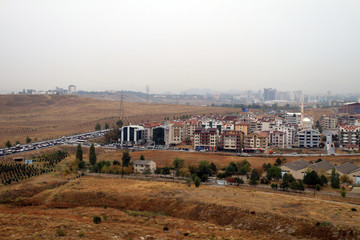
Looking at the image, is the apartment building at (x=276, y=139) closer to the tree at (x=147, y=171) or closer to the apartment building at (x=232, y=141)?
the apartment building at (x=232, y=141)

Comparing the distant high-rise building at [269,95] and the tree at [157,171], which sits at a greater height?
the distant high-rise building at [269,95]

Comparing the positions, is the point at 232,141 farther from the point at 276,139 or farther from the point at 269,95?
the point at 269,95

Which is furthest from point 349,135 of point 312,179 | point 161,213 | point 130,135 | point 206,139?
point 161,213

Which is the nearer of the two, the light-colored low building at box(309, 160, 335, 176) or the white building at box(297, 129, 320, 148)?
the light-colored low building at box(309, 160, 335, 176)

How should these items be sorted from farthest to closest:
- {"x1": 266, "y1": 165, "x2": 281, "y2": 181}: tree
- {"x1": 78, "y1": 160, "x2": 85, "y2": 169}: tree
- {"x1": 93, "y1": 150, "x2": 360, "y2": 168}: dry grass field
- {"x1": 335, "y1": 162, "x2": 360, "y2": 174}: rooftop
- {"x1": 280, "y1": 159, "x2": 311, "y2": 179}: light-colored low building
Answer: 1. {"x1": 93, "y1": 150, "x2": 360, "y2": 168}: dry grass field
2. {"x1": 78, "y1": 160, "x2": 85, "y2": 169}: tree
3. {"x1": 280, "y1": 159, "x2": 311, "y2": 179}: light-colored low building
4. {"x1": 335, "y1": 162, "x2": 360, "y2": 174}: rooftop
5. {"x1": 266, "y1": 165, "x2": 281, "y2": 181}: tree

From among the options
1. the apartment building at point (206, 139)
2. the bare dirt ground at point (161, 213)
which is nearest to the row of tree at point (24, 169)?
the bare dirt ground at point (161, 213)

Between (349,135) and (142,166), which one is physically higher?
(349,135)

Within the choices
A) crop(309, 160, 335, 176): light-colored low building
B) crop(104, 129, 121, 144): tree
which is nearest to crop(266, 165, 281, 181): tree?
crop(309, 160, 335, 176): light-colored low building

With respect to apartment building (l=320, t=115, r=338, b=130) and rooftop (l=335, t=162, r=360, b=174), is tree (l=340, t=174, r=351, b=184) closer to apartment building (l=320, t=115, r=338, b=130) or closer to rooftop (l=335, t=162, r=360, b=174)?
rooftop (l=335, t=162, r=360, b=174)
